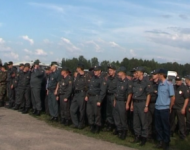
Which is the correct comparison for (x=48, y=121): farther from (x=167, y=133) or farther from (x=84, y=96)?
(x=167, y=133)

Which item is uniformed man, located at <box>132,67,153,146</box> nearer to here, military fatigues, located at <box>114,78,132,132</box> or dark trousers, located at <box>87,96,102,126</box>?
military fatigues, located at <box>114,78,132,132</box>

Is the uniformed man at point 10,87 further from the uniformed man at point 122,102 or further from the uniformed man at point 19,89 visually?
the uniformed man at point 122,102

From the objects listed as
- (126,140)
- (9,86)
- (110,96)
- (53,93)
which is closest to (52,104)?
(53,93)

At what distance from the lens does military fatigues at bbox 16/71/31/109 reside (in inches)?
559

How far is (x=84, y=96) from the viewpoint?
37.2 ft

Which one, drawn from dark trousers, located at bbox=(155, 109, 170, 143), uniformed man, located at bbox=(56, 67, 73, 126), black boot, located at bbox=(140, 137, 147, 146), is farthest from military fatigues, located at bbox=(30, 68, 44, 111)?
dark trousers, located at bbox=(155, 109, 170, 143)

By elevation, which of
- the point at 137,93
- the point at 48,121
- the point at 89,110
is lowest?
the point at 48,121

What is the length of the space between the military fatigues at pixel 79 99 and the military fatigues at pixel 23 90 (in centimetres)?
336

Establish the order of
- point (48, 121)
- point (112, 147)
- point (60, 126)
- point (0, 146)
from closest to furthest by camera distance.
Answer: point (0, 146)
point (112, 147)
point (60, 126)
point (48, 121)

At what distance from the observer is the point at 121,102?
1012 centimetres

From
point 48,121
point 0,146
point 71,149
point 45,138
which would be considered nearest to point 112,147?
point 71,149

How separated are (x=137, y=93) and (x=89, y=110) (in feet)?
6.64

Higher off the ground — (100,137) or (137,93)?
(137,93)

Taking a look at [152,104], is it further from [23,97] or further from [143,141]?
[23,97]
